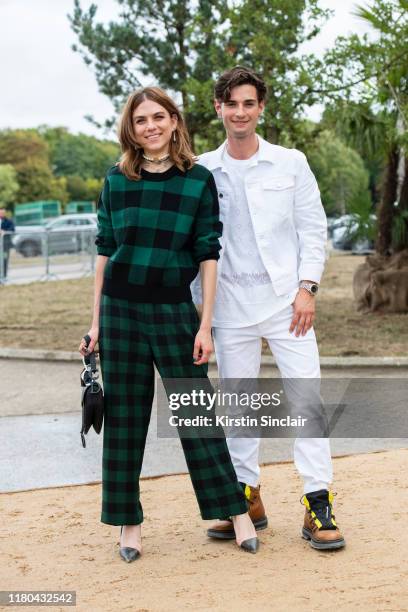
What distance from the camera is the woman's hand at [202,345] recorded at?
14.4ft

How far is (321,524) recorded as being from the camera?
4.46 m

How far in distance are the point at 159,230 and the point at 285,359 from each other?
0.84 meters

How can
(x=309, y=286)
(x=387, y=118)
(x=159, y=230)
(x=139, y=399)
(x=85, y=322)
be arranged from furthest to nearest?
(x=85, y=322) < (x=387, y=118) < (x=309, y=286) < (x=139, y=399) < (x=159, y=230)

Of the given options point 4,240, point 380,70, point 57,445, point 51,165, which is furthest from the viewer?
point 51,165

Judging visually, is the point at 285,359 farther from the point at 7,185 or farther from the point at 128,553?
the point at 7,185

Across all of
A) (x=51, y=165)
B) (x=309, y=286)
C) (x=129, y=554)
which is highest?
(x=51, y=165)

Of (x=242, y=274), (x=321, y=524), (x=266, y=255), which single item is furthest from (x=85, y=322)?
(x=321, y=524)

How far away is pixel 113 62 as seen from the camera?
54.5 ft

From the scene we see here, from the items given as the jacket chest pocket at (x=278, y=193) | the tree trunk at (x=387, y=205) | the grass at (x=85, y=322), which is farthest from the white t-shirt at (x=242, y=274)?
the tree trunk at (x=387, y=205)

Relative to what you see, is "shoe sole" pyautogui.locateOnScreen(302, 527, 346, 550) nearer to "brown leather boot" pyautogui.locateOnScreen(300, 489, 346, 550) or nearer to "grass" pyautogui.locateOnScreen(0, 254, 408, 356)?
"brown leather boot" pyautogui.locateOnScreen(300, 489, 346, 550)

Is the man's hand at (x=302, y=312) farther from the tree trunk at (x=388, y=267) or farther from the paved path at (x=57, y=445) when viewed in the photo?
the tree trunk at (x=388, y=267)

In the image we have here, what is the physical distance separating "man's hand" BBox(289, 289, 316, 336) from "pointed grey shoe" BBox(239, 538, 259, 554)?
949 mm

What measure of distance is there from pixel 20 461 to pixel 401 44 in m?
6.78

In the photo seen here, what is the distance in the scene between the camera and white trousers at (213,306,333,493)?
4551mm
